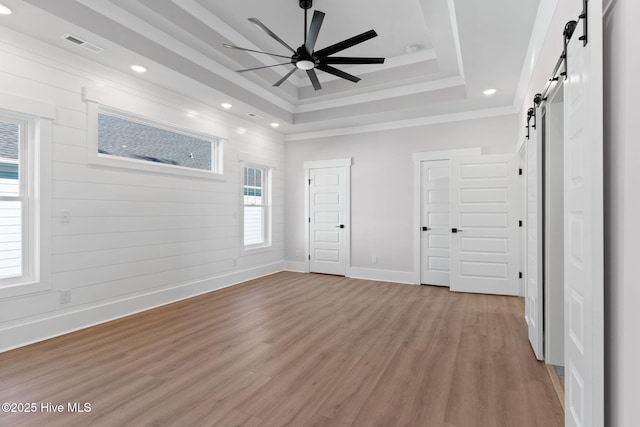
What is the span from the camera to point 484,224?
479cm

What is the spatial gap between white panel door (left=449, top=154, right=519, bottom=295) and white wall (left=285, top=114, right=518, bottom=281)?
484 mm

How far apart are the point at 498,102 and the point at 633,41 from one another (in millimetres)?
4123

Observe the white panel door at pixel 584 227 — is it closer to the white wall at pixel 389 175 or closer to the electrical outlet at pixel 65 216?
the white wall at pixel 389 175

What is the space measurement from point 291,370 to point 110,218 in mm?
2696

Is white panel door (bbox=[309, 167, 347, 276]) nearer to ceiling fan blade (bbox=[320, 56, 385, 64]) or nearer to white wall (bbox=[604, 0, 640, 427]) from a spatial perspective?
ceiling fan blade (bbox=[320, 56, 385, 64])

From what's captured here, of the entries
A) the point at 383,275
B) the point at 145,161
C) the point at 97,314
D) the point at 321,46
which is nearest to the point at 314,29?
the point at 321,46

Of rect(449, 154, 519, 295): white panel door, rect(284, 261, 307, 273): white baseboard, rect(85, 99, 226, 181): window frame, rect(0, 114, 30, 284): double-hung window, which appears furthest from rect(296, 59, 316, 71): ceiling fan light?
rect(284, 261, 307, 273): white baseboard

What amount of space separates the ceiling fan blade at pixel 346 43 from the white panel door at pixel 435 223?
299cm

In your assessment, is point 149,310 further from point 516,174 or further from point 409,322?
point 516,174

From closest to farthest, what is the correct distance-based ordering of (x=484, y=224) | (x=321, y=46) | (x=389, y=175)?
(x=321, y=46), (x=484, y=224), (x=389, y=175)

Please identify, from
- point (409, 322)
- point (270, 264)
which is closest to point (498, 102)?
point (409, 322)

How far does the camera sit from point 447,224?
5.32m

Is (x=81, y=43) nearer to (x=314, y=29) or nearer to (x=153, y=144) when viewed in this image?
(x=153, y=144)

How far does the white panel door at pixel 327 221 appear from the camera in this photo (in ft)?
20.4
